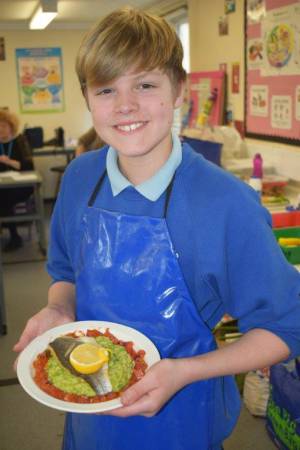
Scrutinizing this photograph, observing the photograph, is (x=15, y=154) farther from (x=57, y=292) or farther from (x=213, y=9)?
(x=57, y=292)

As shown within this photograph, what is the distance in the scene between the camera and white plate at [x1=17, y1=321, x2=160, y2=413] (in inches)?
32.1

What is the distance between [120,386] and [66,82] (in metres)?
6.62

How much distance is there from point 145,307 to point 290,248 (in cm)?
107

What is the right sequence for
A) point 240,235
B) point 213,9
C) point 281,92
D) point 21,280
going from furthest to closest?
point 21,280
point 213,9
point 281,92
point 240,235

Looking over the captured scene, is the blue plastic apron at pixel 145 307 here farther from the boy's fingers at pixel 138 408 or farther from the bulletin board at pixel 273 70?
the bulletin board at pixel 273 70

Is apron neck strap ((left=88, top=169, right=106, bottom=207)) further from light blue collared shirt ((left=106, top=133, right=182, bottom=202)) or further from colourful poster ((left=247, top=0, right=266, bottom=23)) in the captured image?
colourful poster ((left=247, top=0, right=266, bottom=23))

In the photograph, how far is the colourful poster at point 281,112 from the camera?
2744 mm

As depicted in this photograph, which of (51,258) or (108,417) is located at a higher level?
(51,258)

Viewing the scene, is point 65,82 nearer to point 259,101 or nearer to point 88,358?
point 259,101

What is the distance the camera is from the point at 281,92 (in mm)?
2809

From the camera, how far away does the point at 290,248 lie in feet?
6.12

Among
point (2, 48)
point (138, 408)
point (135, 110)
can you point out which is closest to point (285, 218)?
point (135, 110)

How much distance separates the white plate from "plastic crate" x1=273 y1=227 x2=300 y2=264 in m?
1.06

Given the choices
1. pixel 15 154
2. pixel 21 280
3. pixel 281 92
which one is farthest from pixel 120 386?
pixel 15 154
